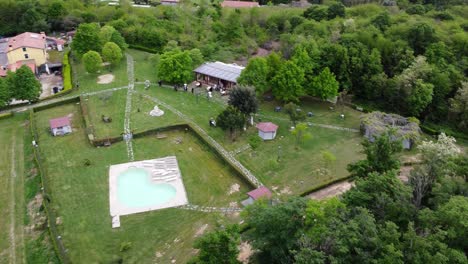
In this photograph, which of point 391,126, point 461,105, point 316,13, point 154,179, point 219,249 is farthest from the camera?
point 316,13

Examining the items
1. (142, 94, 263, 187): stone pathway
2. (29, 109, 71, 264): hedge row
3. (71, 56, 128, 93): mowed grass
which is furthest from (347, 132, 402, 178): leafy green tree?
(71, 56, 128, 93): mowed grass

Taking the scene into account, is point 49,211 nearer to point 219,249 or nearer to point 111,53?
point 219,249

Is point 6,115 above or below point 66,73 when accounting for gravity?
below

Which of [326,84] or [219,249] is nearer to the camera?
[219,249]

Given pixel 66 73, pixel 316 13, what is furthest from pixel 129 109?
pixel 316 13

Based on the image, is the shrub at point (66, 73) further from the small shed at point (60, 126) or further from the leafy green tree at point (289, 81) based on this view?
the leafy green tree at point (289, 81)

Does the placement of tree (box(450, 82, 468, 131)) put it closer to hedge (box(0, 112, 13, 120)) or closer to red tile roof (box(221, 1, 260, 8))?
red tile roof (box(221, 1, 260, 8))
